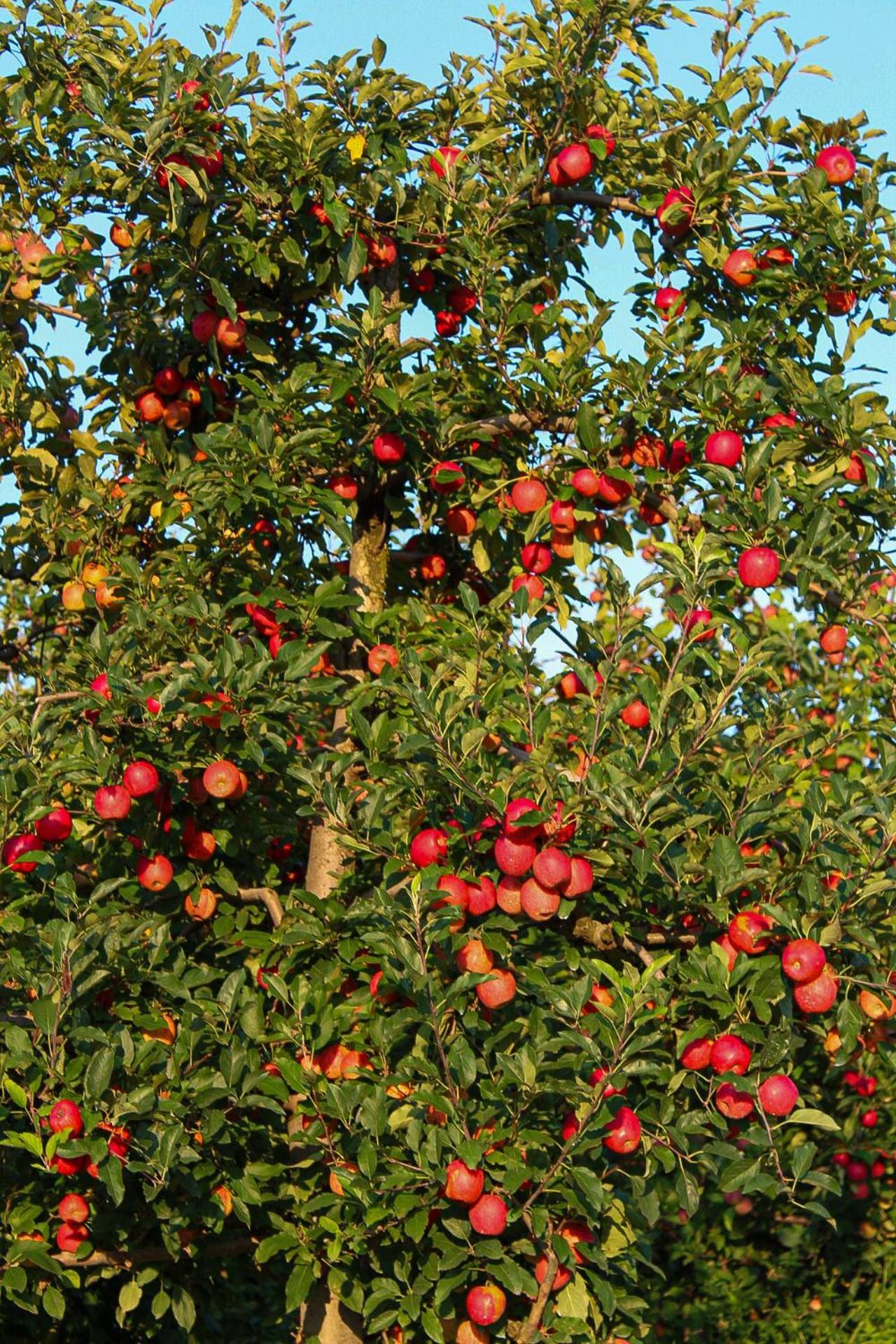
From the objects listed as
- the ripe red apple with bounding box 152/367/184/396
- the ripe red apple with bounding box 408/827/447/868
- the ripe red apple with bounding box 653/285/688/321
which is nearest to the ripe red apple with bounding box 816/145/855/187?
the ripe red apple with bounding box 653/285/688/321

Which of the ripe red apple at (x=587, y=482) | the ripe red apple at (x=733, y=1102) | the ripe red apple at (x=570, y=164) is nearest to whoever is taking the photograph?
the ripe red apple at (x=733, y=1102)

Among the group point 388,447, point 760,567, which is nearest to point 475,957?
point 760,567

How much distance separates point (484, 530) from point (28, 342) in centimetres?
206

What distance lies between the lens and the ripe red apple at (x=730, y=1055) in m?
4.04

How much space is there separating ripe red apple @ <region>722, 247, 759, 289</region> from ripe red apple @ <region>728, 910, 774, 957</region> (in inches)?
86.9

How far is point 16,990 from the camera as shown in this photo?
4.54 m

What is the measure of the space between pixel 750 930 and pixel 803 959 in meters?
0.21

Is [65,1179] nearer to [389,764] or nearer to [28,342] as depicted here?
[389,764]

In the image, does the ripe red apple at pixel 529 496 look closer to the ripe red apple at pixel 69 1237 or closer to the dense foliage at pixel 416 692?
the dense foliage at pixel 416 692

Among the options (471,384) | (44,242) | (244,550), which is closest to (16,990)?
(244,550)

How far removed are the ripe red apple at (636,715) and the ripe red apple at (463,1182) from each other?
1.94m

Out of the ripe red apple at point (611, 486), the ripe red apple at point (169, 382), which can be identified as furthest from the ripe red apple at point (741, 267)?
the ripe red apple at point (169, 382)

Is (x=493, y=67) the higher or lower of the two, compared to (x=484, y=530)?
higher

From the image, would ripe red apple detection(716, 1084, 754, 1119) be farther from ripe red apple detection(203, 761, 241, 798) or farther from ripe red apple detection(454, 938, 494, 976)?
ripe red apple detection(203, 761, 241, 798)
